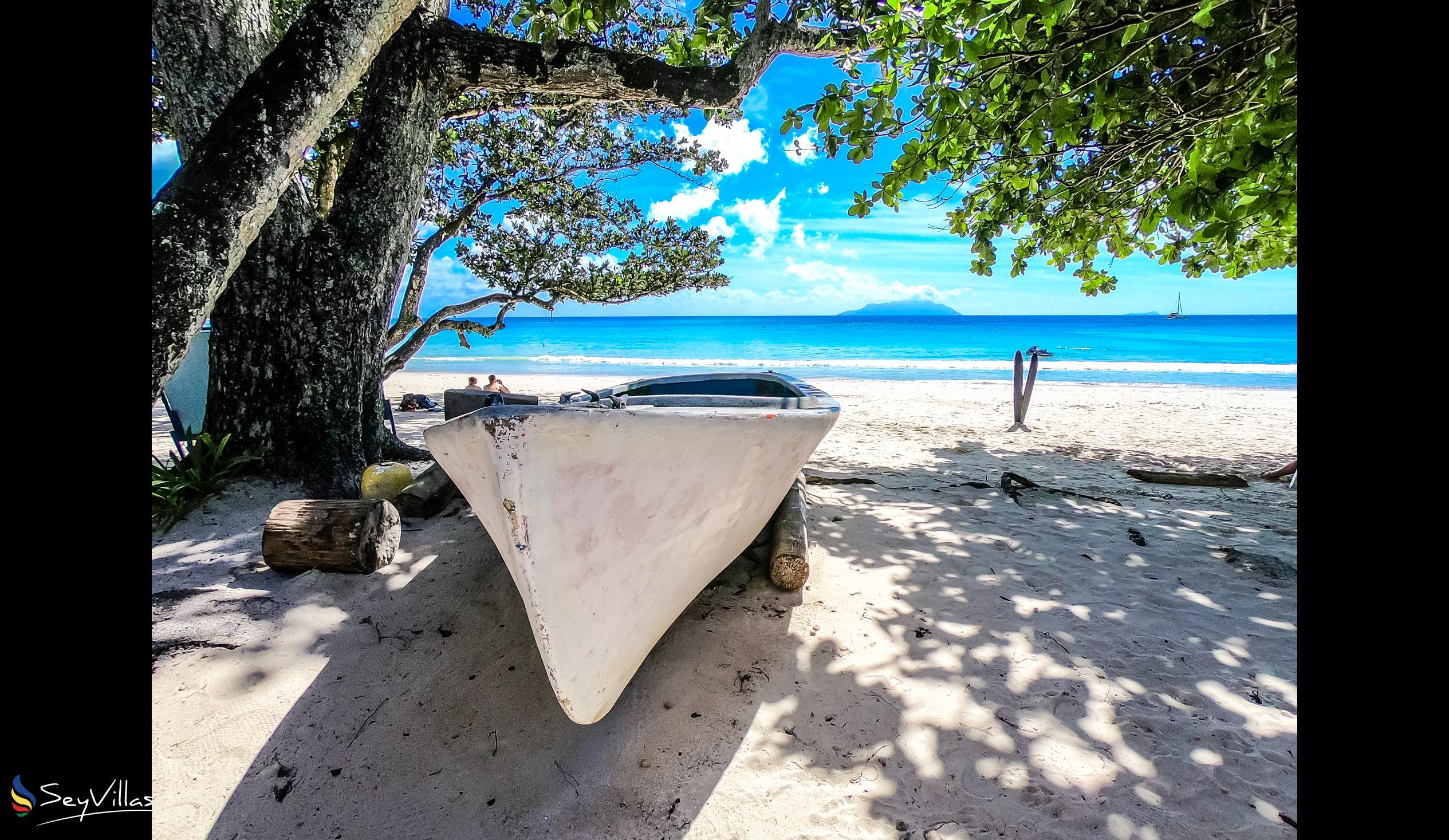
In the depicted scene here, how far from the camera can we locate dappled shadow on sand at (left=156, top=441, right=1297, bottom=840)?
1843mm

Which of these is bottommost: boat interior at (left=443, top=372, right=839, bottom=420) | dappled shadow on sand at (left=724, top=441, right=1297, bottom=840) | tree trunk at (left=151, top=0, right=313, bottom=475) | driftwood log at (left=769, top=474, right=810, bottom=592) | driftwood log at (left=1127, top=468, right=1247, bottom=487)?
dappled shadow on sand at (left=724, top=441, right=1297, bottom=840)

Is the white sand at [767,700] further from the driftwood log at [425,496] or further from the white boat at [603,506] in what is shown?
the white boat at [603,506]

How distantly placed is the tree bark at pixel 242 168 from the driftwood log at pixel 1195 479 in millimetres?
8421

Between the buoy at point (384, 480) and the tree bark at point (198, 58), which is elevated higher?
the tree bark at point (198, 58)

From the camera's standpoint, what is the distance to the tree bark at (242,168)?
282 centimetres

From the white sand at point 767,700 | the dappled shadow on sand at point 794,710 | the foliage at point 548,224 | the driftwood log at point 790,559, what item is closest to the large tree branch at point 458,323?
the foliage at point 548,224

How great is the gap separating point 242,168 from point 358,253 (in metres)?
1.51

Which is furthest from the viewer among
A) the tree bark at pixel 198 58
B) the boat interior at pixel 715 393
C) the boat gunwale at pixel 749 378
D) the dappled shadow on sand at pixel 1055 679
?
the tree bark at pixel 198 58

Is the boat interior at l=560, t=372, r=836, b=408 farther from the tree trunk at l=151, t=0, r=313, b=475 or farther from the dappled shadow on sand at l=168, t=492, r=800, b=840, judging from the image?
the tree trunk at l=151, t=0, r=313, b=475

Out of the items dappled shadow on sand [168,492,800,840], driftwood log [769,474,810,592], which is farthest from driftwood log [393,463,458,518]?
driftwood log [769,474,810,592]

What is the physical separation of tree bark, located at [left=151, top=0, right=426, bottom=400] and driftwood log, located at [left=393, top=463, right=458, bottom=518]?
62.1 inches
